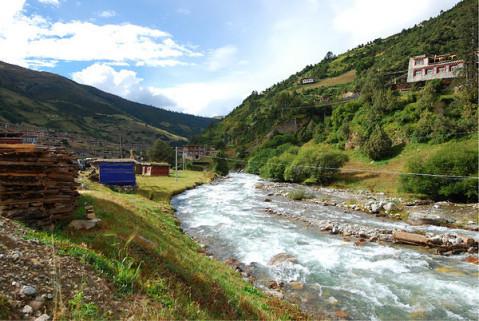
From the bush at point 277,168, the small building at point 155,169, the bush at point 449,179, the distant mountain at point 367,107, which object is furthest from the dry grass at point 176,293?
the distant mountain at point 367,107

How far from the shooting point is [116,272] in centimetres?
590

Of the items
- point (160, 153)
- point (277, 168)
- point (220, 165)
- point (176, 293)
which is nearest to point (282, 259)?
point (176, 293)

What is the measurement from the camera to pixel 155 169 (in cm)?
5019

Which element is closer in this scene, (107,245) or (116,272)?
(116,272)

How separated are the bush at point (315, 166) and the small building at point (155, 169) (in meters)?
26.3

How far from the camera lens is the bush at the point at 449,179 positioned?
77.7ft

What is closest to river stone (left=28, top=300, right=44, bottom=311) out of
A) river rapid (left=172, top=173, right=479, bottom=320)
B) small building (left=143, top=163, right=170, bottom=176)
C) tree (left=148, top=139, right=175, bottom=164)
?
river rapid (left=172, top=173, right=479, bottom=320)

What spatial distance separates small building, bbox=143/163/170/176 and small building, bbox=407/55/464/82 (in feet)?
227

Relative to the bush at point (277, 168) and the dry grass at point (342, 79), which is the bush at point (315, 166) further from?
the dry grass at point (342, 79)

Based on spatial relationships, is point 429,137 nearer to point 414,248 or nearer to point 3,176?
point 414,248

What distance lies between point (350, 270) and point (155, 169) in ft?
148

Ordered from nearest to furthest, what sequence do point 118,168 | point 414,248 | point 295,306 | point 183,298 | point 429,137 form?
1. point 183,298
2. point 295,306
3. point 414,248
4. point 118,168
5. point 429,137

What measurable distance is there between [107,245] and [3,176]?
4414mm

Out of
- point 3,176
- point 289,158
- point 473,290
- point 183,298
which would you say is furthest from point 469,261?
point 289,158
